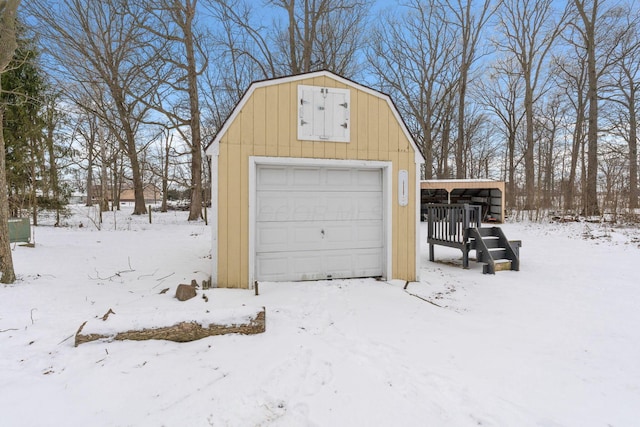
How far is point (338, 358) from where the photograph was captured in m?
2.69

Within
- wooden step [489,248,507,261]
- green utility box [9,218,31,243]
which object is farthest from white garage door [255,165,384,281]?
green utility box [9,218,31,243]

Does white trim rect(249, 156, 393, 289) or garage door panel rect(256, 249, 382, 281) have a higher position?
white trim rect(249, 156, 393, 289)

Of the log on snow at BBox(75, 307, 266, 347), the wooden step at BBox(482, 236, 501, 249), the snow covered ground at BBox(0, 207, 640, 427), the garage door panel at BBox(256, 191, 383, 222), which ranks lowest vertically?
the snow covered ground at BBox(0, 207, 640, 427)

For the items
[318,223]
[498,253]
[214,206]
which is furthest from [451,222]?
[214,206]

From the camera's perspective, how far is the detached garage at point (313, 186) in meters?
4.63

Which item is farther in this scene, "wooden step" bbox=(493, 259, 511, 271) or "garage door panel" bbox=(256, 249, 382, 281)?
"wooden step" bbox=(493, 259, 511, 271)

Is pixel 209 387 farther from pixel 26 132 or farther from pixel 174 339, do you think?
pixel 26 132

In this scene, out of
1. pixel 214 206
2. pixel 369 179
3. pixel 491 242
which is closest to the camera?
pixel 214 206

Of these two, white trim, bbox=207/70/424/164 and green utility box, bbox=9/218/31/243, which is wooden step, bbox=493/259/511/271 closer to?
white trim, bbox=207/70/424/164

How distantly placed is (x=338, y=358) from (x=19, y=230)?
8.43 metres

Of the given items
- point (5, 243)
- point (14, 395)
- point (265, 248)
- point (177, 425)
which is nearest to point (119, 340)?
point (14, 395)

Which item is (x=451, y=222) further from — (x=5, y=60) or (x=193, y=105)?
(x=193, y=105)

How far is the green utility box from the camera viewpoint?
23.3 feet

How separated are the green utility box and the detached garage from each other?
19.5 feet
